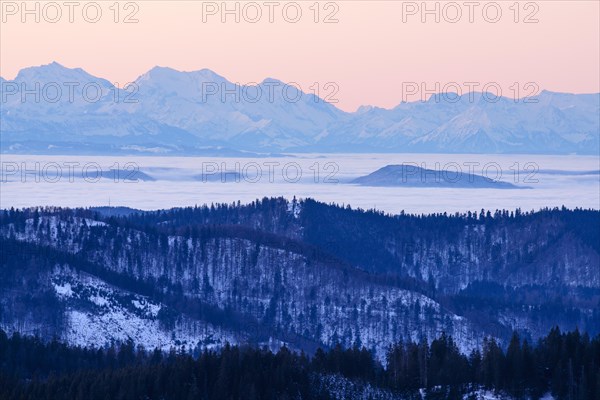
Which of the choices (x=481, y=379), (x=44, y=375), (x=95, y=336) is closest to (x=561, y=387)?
(x=481, y=379)

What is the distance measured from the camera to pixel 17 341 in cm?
14688

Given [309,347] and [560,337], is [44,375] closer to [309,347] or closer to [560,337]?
[560,337]

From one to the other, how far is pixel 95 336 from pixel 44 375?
4139 cm

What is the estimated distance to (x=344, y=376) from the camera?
413 ft

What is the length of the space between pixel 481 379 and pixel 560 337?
912 centimetres

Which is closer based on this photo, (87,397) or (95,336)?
(87,397)

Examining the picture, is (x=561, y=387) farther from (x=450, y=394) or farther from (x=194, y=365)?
(x=194, y=365)

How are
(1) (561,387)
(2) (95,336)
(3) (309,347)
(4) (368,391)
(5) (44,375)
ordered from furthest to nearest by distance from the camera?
(3) (309,347), (2) (95,336), (5) (44,375), (4) (368,391), (1) (561,387)

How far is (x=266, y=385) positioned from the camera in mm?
121062

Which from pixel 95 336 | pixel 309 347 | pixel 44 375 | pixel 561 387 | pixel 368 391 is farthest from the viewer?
pixel 309 347

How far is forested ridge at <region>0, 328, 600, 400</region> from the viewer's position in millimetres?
116312

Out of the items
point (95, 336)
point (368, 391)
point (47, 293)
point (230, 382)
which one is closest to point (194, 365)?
point (230, 382)

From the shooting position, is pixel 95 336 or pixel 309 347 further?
pixel 309 347

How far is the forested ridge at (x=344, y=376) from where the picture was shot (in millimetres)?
116312
